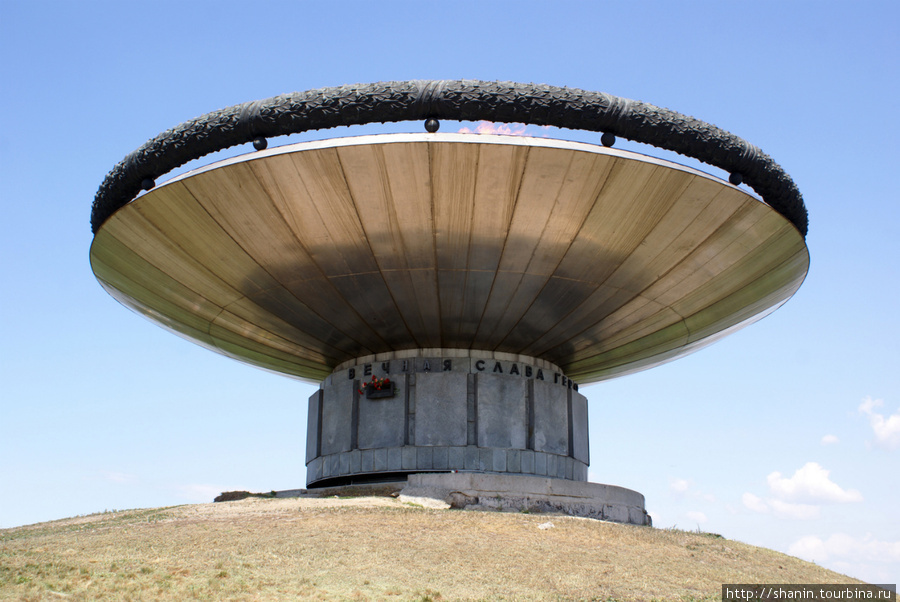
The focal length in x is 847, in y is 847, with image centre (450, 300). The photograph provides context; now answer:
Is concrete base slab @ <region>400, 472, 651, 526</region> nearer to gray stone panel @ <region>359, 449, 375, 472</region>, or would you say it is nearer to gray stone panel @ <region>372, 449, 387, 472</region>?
gray stone panel @ <region>372, 449, 387, 472</region>

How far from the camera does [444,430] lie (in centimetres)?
1653

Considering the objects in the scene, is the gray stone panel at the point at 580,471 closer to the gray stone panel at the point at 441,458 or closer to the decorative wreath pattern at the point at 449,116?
the gray stone panel at the point at 441,458

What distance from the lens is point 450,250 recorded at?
13461mm

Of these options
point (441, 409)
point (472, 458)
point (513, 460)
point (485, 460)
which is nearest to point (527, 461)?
point (513, 460)

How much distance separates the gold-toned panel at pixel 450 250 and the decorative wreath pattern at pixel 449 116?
2.01ft

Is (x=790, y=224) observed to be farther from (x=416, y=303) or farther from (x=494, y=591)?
(x=494, y=591)

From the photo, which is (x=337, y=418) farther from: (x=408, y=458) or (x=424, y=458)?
(x=424, y=458)

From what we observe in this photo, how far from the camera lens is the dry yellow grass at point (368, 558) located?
28.0 ft

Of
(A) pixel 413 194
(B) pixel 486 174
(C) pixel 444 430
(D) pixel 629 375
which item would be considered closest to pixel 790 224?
(B) pixel 486 174

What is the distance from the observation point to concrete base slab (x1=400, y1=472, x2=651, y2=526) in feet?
45.3

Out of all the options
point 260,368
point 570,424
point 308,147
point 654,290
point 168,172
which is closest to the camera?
point 308,147

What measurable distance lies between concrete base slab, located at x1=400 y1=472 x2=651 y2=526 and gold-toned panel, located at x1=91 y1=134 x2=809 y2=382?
3.06 m

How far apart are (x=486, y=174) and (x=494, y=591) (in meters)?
5.53

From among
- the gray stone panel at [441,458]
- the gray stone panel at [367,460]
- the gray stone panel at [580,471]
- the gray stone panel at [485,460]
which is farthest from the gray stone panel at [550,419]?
the gray stone panel at [367,460]
